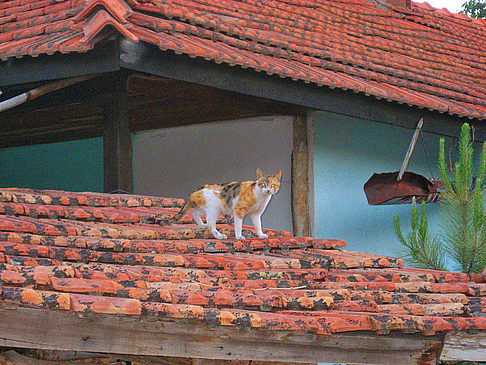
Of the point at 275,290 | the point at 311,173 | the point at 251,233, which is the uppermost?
the point at 311,173

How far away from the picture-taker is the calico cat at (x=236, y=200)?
5.08 m

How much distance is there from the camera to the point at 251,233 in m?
5.46

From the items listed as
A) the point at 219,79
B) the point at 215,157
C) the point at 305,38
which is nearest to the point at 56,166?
the point at 215,157

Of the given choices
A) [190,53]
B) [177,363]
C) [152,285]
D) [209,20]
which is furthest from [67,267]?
[209,20]

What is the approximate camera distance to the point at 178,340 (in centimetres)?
306

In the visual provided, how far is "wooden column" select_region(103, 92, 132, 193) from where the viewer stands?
6.64 metres

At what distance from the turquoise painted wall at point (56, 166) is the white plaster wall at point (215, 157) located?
68 cm

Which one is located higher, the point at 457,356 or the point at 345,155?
the point at 345,155

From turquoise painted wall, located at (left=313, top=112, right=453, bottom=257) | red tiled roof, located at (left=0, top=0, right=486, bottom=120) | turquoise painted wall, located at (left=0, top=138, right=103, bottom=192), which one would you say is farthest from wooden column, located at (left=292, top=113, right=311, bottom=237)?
turquoise painted wall, located at (left=0, top=138, right=103, bottom=192)

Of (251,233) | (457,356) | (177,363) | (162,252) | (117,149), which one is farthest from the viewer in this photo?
(117,149)

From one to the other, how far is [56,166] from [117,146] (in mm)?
3185

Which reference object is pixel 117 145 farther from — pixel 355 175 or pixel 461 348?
pixel 461 348

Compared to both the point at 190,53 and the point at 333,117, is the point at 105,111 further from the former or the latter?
the point at 333,117

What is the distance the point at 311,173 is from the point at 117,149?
6.76 feet
